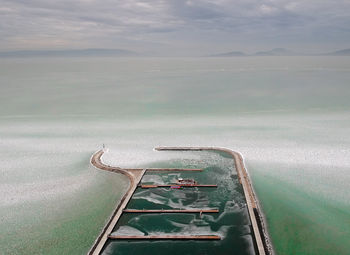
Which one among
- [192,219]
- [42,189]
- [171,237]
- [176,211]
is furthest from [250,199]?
[42,189]

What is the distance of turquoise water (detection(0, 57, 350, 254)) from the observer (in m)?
14.1

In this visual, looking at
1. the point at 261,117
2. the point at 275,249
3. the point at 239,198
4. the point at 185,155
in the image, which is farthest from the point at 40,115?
the point at 275,249

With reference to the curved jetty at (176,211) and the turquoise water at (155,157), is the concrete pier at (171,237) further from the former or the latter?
the turquoise water at (155,157)

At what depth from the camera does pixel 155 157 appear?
22.5 meters

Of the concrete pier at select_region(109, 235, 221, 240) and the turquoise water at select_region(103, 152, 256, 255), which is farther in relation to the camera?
the concrete pier at select_region(109, 235, 221, 240)

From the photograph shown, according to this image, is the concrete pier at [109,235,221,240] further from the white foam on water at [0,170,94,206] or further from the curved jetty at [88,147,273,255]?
the white foam on water at [0,170,94,206]

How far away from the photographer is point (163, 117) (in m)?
35.7

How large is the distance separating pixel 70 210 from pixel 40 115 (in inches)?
990

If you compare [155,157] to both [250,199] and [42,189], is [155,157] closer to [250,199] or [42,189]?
[42,189]

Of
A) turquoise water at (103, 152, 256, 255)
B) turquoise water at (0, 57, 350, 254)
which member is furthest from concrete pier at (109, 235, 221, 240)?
turquoise water at (0, 57, 350, 254)

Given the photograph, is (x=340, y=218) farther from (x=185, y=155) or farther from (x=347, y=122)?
(x=347, y=122)

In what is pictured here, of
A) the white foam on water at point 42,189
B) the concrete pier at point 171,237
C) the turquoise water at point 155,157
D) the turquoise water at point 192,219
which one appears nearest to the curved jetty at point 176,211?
the concrete pier at point 171,237

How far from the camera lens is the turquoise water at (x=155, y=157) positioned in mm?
14141

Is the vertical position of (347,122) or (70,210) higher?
(347,122)
